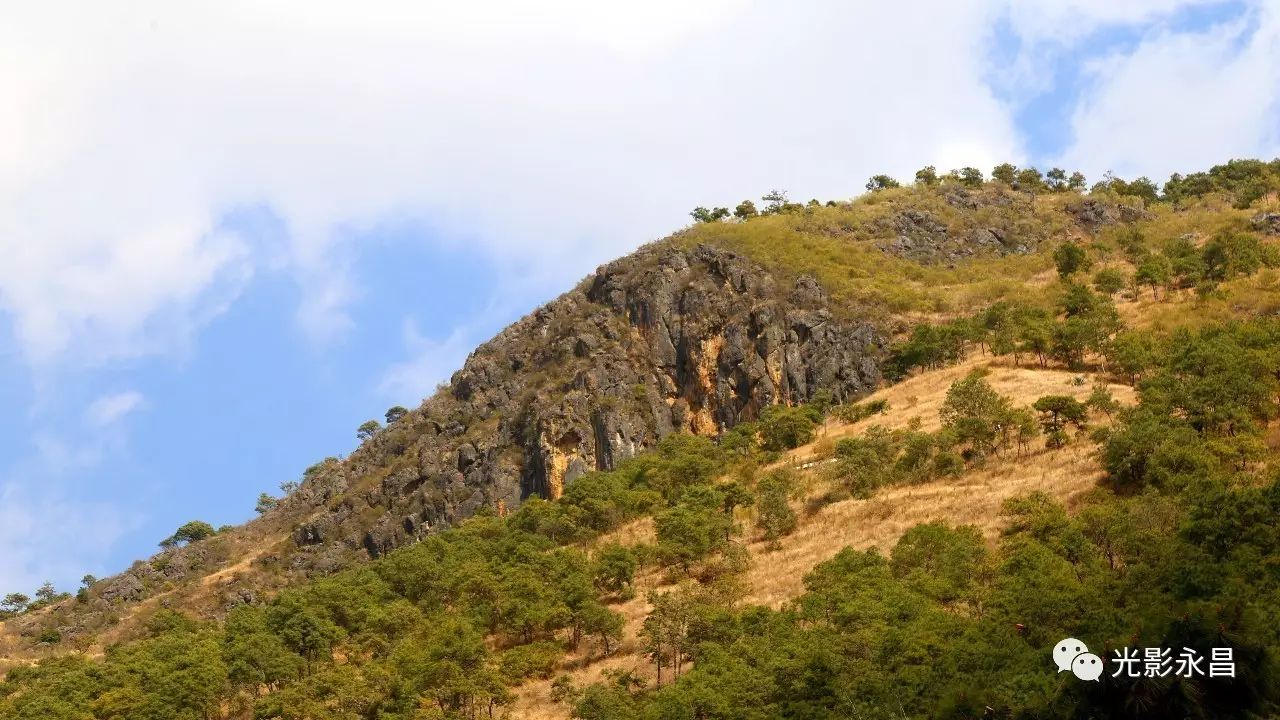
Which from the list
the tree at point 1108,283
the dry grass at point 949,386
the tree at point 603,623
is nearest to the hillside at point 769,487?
the tree at point 603,623

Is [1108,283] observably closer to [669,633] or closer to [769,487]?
[769,487]

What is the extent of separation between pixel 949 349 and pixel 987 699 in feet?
179

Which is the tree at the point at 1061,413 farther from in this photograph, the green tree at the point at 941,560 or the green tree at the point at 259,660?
the green tree at the point at 259,660

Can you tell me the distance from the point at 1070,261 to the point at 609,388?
Result: 3809 centimetres

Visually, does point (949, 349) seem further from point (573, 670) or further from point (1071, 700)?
point (1071, 700)

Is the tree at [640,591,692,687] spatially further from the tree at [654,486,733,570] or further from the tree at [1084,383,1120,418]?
the tree at [1084,383,1120,418]

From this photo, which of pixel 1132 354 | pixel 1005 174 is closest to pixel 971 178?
pixel 1005 174

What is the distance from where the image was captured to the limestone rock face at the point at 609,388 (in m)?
90.3

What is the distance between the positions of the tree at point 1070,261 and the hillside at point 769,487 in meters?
0.21

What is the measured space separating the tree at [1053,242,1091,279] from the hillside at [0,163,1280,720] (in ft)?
0.68

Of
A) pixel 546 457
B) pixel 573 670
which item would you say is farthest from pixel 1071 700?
pixel 546 457

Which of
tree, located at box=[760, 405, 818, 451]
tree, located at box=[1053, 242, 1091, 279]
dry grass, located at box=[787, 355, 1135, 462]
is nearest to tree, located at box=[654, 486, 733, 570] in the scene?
dry grass, located at box=[787, 355, 1135, 462]

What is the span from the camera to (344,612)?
66.4 metres

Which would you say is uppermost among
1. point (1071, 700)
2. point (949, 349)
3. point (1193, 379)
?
point (949, 349)
